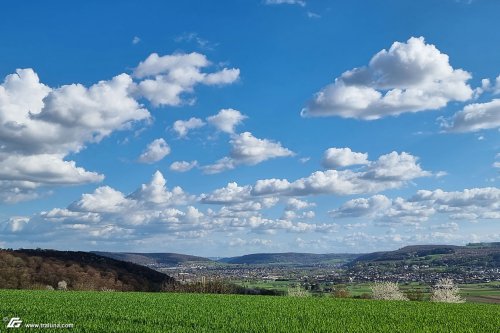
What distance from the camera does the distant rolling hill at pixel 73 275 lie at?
12013cm

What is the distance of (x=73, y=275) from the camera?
462 ft

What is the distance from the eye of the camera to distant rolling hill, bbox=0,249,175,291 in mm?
120131

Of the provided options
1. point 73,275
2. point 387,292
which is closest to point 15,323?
point 387,292

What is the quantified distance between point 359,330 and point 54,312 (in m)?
16.5

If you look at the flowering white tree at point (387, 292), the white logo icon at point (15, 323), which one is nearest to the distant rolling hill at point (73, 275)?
the flowering white tree at point (387, 292)

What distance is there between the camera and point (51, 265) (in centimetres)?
15075

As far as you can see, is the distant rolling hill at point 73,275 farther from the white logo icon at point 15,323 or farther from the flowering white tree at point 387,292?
the white logo icon at point 15,323

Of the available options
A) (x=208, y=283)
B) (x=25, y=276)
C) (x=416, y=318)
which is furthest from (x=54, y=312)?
(x=25, y=276)

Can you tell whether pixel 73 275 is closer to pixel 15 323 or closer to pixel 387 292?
pixel 387 292

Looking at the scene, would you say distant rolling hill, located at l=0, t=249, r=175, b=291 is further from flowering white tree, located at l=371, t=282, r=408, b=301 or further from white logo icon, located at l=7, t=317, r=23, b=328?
white logo icon, located at l=7, t=317, r=23, b=328

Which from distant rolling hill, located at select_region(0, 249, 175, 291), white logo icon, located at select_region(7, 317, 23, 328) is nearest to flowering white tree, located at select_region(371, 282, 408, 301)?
distant rolling hill, located at select_region(0, 249, 175, 291)

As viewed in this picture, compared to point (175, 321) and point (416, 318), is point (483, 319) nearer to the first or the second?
point (416, 318)

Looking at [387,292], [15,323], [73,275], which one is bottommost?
[387,292]

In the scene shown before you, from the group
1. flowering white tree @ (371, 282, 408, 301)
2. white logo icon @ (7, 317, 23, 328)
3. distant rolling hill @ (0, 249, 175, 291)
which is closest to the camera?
white logo icon @ (7, 317, 23, 328)
